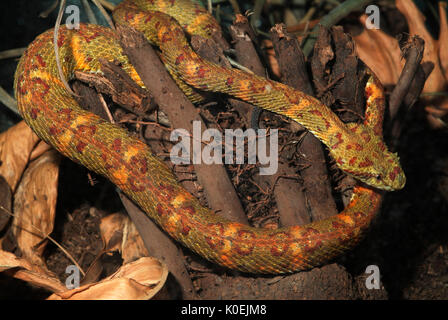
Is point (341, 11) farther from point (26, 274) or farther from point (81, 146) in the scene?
point (26, 274)

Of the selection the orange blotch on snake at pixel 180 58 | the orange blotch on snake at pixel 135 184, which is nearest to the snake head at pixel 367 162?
the orange blotch on snake at pixel 180 58

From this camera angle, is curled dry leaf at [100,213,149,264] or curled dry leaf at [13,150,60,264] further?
curled dry leaf at [13,150,60,264]

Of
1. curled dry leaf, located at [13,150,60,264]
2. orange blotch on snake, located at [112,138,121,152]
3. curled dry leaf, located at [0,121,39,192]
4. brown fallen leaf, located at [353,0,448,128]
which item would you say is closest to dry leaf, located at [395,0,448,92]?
brown fallen leaf, located at [353,0,448,128]

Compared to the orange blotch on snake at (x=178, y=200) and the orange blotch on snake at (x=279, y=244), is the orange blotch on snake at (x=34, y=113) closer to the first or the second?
the orange blotch on snake at (x=178, y=200)

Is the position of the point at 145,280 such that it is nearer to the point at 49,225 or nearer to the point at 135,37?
the point at 49,225

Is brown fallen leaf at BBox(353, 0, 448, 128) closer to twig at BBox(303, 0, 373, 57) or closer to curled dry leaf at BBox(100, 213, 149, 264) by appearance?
twig at BBox(303, 0, 373, 57)

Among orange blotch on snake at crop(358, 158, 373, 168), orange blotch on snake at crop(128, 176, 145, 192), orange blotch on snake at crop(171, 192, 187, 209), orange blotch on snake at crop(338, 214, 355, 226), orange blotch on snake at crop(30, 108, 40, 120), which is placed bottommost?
orange blotch on snake at crop(338, 214, 355, 226)
